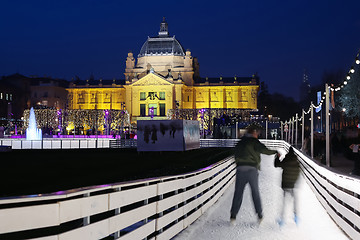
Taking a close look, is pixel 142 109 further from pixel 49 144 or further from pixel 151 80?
pixel 49 144

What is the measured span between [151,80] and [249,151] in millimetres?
131918

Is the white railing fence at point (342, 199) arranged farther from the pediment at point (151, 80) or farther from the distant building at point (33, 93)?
the distant building at point (33, 93)

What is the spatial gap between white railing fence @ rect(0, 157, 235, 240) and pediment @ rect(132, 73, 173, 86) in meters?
128

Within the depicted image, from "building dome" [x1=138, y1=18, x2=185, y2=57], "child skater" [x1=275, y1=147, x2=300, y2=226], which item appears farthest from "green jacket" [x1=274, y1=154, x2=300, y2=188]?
"building dome" [x1=138, y1=18, x2=185, y2=57]

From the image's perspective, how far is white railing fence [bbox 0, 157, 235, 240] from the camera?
5.30m

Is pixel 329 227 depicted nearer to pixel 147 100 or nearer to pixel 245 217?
pixel 245 217

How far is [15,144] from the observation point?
57625 millimetres

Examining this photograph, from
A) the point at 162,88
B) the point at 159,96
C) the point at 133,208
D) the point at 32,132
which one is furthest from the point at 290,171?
the point at 159,96

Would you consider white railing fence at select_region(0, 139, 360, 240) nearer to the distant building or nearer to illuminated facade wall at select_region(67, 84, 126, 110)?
the distant building

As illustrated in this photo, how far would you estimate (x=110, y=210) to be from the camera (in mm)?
7996

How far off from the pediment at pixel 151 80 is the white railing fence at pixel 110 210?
128m

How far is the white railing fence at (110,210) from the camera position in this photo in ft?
17.4

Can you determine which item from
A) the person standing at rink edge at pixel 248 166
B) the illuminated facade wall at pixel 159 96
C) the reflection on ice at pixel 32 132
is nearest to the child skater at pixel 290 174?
the person standing at rink edge at pixel 248 166

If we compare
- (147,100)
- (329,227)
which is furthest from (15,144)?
(147,100)
